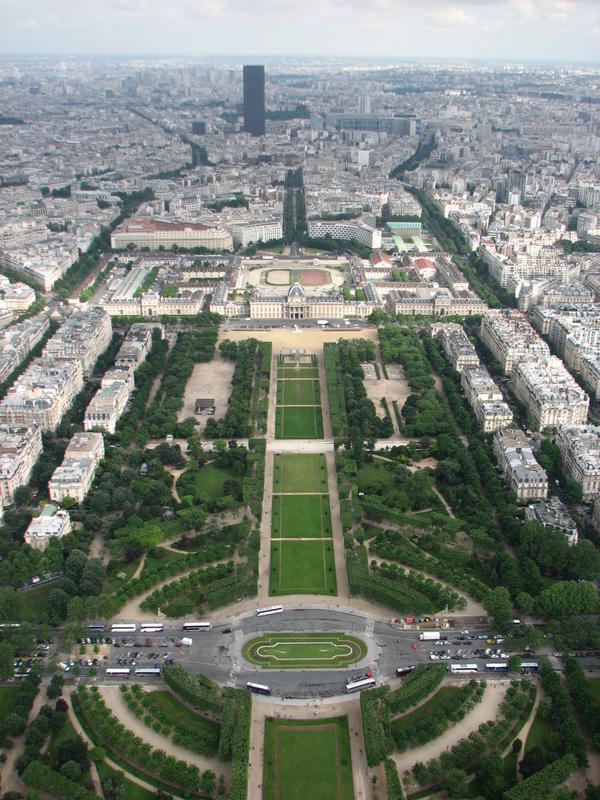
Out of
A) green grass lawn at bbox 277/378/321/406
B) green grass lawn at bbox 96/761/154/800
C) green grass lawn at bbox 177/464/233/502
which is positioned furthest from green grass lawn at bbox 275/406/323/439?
green grass lawn at bbox 96/761/154/800

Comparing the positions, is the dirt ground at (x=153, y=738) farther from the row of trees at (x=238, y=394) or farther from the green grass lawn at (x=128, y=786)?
the row of trees at (x=238, y=394)

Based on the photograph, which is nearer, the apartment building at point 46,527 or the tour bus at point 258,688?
the tour bus at point 258,688

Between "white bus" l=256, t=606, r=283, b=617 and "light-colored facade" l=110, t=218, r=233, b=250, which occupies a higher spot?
"light-colored facade" l=110, t=218, r=233, b=250

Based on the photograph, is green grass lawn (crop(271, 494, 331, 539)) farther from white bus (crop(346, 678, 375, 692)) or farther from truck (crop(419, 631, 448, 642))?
white bus (crop(346, 678, 375, 692))

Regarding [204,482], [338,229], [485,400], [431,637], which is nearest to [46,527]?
[204,482]

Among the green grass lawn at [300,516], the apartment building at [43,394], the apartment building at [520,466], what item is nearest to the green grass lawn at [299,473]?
the green grass lawn at [300,516]

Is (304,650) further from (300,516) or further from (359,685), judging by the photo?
(300,516)
